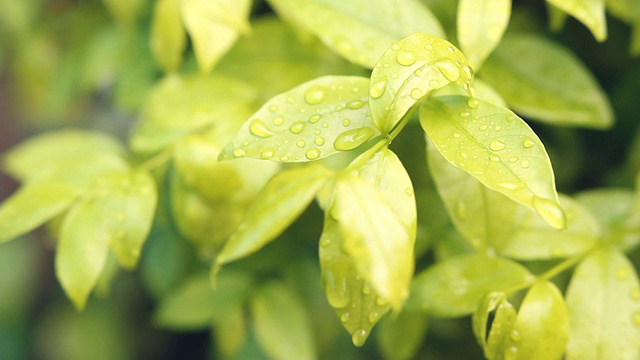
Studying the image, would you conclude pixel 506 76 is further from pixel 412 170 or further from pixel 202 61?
pixel 202 61

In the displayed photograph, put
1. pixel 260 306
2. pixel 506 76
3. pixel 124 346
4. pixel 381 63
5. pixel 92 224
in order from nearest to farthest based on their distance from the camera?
pixel 381 63 → pixel 92 224 → pixel 506 76 → pixel 260 306 → pixel 124 346

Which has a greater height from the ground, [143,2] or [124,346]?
[143,2]

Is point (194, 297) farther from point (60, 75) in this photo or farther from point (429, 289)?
point (60, 75)

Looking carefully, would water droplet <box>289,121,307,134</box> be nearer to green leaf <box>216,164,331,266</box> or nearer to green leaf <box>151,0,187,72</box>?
green leaf <box>216,164,331,266</box>

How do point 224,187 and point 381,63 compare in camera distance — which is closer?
point 381,63

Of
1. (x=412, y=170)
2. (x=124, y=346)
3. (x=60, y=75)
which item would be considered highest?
(x=412, y=170)

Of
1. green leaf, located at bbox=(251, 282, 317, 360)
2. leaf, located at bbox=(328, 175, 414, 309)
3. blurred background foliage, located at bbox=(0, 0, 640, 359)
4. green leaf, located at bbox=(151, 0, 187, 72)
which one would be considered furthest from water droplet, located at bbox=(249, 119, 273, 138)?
green leaf, located at bbox=(251, 282, 317, 360)

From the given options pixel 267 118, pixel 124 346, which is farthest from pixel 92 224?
pixel 124 346

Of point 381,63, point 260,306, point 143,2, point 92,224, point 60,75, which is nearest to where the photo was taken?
point 381,63
